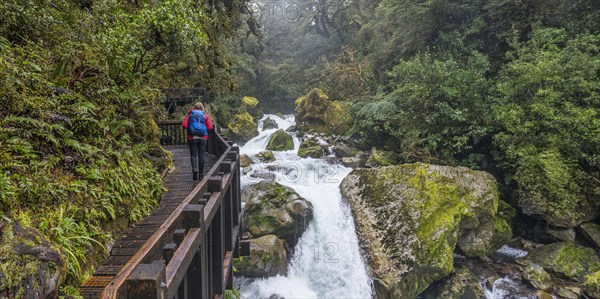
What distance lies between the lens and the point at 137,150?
666cm

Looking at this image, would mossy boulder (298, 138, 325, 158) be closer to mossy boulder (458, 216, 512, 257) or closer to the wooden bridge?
mossy boulder (458, 216, 512, 257)

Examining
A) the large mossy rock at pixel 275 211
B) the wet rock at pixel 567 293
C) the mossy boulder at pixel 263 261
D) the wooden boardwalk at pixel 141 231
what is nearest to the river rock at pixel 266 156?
the large mossy rock at pixel 275 211

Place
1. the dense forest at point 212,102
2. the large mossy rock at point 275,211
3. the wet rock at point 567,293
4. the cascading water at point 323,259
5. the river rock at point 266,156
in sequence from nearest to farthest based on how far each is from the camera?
the dense forest at point 212,102
the wet rock at point 567,293
the cascading water at point 323,259
the large mossy rock at point 275,211
the river rock at point 266,156

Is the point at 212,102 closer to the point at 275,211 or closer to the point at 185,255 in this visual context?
the point at 275,211

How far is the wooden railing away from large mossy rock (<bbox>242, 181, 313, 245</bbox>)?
483 cm

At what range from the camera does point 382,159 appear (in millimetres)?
16312

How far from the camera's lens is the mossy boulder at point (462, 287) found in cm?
949

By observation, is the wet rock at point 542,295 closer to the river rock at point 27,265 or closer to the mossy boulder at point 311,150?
the river rock at point 27,265

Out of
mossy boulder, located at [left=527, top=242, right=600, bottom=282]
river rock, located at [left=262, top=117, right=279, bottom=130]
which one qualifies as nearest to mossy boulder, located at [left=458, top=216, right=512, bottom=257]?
mossy boulder, located at [left=527, top=242, right=600, bottom=282]

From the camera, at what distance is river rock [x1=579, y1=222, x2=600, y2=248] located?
402 inches

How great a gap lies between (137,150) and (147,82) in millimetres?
3534

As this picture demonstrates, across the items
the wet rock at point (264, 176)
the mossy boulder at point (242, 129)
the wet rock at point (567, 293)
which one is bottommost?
the wet rock at point (567, 293)

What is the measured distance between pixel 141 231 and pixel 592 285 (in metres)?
12.5

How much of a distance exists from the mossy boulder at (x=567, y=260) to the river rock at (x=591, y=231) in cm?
42
